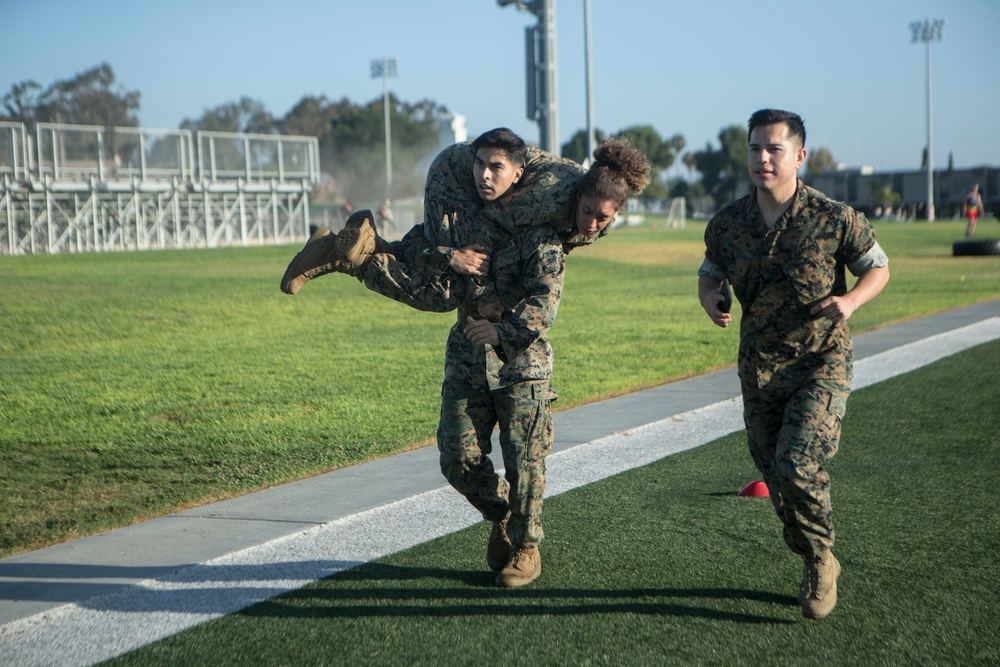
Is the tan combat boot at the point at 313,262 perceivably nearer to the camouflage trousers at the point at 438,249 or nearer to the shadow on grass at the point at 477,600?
the camouflage trousers at the point at 438,249

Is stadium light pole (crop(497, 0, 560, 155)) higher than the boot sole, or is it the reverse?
stadium light pole (crop(497, 0, 560, 155))

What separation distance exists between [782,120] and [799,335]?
32.3 inches

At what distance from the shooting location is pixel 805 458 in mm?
4023

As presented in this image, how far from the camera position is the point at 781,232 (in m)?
4.18

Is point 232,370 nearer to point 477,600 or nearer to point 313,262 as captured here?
point 313,262

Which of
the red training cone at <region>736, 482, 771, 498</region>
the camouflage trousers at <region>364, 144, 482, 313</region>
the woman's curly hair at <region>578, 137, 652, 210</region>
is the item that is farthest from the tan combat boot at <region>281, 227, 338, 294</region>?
the red training cone at <region>736, 482, 771, 498</region>

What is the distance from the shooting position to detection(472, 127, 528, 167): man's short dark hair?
13.4 feet

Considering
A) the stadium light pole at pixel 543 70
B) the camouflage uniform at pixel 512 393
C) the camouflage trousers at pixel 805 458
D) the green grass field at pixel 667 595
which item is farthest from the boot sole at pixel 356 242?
the stadium light pole at pixel 543 70

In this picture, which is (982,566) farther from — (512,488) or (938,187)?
(938,187)

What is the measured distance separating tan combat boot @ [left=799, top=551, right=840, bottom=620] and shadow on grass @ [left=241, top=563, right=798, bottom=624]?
0.10 metres

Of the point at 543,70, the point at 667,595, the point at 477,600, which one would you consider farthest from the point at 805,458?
the point at 543,70

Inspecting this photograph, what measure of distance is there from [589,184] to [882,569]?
6.87ft

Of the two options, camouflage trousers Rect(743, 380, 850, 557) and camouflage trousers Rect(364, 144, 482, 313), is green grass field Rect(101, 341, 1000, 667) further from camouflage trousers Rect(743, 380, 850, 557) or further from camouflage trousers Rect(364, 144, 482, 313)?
camouflage trousers Rect(364, 144, 482, 313)

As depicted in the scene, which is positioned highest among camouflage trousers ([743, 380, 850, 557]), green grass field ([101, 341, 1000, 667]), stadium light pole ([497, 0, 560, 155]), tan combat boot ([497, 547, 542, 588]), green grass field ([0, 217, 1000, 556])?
stadium light pole ([497, 0, 560, 155])
